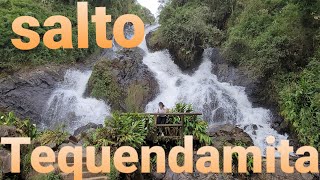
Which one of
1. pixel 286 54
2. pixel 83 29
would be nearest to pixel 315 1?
pixel 286 54

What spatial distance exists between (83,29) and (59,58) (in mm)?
13590

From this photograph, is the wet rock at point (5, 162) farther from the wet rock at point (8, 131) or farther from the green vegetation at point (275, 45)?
the green vegetation at point (275, 45)

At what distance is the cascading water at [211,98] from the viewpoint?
15.9 metres

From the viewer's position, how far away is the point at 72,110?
17.5 metres

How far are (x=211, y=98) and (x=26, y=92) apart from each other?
28.3 feet

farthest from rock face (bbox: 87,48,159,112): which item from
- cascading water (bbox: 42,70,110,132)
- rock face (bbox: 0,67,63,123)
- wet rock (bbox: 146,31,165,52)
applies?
wet rock (bbox: 146,31,165,52)

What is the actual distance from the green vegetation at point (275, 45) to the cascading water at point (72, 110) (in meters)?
6.53

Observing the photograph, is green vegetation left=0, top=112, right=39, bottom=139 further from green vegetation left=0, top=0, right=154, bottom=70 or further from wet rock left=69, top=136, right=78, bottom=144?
green vegetation left=0, top=0, right=154, bottom=70

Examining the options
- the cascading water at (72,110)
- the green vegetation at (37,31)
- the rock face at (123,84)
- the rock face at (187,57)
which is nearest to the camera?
the cascading water at (72,110)

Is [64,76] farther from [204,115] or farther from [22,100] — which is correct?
[204,115]

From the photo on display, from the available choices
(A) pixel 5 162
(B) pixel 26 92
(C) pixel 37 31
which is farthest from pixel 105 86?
(A) pixel 5 162

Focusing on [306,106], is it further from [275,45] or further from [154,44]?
[154,44]

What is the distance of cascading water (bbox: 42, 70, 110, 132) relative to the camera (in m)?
17.1

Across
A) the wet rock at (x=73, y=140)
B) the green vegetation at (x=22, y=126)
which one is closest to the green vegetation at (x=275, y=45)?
the wet rock at (x=73, y=140)
